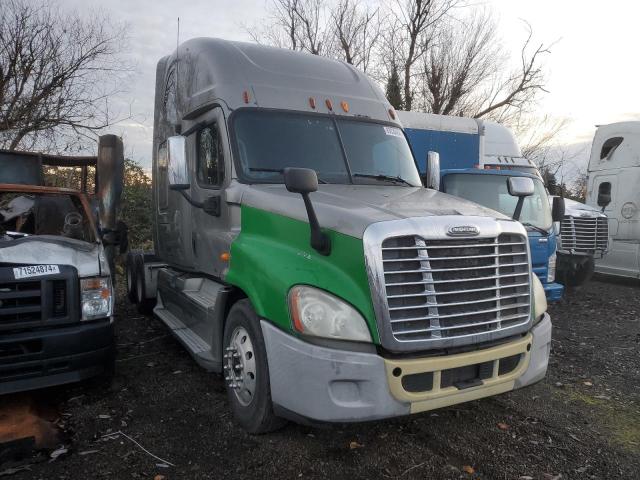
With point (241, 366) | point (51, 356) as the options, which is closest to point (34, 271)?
point (51, 356)

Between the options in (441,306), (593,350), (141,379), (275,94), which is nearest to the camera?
(441,306)

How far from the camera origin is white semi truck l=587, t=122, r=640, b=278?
10.6 meters

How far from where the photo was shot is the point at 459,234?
3.19 meters

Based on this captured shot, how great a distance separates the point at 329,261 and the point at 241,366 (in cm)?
113

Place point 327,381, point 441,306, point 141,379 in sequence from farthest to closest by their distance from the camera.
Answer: point 141,379 < point 441,306 < point 327,381

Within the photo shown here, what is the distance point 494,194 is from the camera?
25.4ft

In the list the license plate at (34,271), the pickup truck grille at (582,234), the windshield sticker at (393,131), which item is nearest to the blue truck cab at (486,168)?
the pickup truck grille at (582,234)

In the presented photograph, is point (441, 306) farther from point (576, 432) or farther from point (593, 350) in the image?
point (593, 350)

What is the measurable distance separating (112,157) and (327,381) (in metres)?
5.47

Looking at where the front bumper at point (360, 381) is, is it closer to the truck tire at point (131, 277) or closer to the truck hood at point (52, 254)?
the truck hood at point (52, 254)

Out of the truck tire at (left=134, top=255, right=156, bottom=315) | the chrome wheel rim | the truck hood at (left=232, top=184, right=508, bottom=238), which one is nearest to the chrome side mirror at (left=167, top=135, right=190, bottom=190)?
the truck hood at (left=232, top=184, right=508, bottom=238)

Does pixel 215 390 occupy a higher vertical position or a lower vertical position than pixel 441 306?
lower

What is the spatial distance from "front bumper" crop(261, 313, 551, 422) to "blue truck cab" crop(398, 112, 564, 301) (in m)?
3.53

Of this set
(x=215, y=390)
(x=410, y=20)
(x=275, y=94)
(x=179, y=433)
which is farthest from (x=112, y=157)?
(x=410, y=20)
